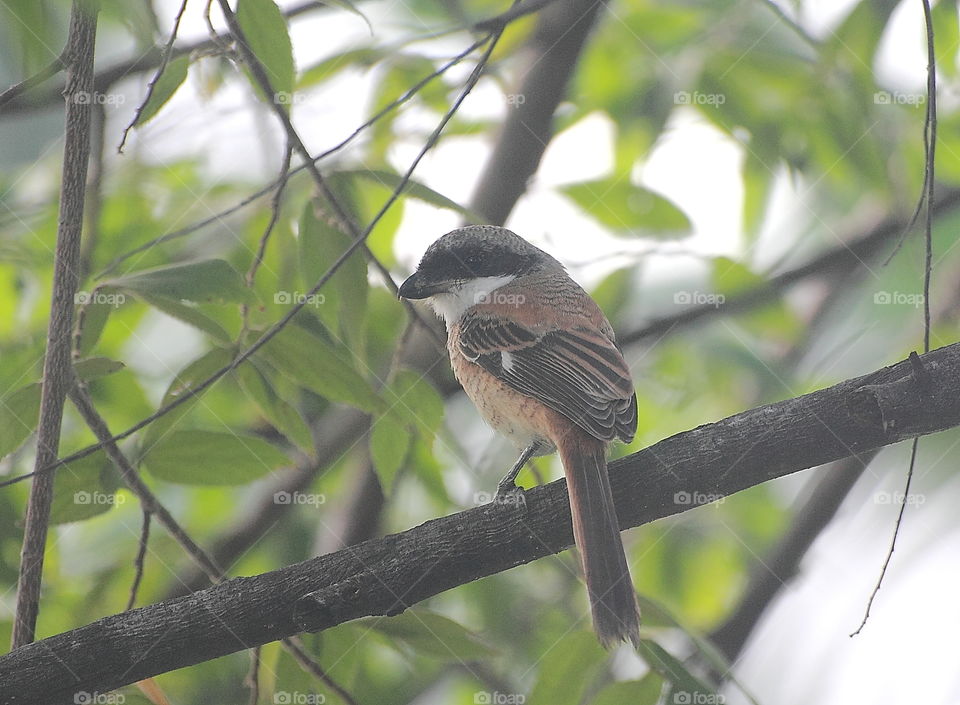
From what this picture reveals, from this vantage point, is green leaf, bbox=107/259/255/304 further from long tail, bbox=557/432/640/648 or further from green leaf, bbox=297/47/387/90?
green leaf, bbox=297/47/387/90

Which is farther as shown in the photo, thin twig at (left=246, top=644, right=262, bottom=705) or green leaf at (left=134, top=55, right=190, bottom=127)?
thin twig at (left=246, top=644, right=262, bottom=705)

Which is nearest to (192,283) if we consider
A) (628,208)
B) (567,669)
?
(567,669)

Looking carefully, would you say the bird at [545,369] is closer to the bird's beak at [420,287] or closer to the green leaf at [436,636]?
the bird's beak at [420,287]

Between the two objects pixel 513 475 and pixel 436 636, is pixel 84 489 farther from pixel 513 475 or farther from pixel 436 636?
pixel 513 475

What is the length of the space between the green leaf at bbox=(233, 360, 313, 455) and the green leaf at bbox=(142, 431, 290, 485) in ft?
0.23

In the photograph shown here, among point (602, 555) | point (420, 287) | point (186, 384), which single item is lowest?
point (602, 555)

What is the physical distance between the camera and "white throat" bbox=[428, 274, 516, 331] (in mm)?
3992

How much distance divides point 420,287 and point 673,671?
1843 millimetres

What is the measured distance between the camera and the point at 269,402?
2.72 metres

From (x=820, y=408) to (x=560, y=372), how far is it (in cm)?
115

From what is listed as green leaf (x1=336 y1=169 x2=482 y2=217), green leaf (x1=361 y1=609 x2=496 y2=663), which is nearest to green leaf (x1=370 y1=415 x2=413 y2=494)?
green leaf (x1=361 y1=609 x2=496 y2=663)

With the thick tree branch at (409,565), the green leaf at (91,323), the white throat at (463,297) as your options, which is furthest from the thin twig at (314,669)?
the white throat at (463,297)

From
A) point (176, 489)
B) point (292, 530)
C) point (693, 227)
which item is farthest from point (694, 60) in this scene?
point (176, 489)

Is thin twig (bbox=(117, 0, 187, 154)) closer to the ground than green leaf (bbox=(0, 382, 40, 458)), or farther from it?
farther from it
